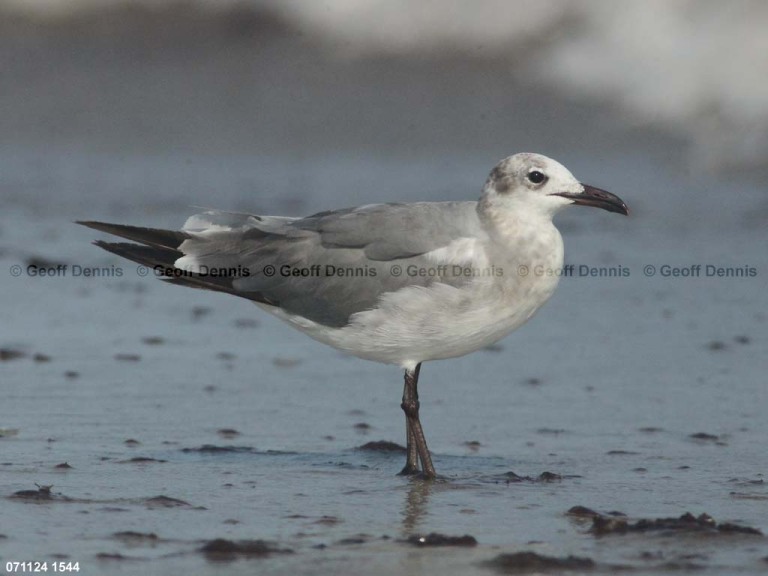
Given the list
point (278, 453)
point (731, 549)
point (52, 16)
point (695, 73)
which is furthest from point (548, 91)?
point (731, 549)

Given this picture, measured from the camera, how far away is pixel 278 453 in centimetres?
629

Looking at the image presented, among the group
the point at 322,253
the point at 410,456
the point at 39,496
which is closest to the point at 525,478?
the point at 410,456

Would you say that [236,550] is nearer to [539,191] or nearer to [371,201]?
[539,191]

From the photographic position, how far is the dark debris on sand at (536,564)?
4555 millimetres

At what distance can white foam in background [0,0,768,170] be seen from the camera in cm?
1549

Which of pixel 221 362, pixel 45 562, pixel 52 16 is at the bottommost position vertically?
pixel 45 562

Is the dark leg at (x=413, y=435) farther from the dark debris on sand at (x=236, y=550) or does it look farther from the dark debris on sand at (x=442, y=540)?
the dark debris on sand at (x=236, y=550)

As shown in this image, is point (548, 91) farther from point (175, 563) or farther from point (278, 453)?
point (175, 563)

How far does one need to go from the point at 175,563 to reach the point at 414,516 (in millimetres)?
1044

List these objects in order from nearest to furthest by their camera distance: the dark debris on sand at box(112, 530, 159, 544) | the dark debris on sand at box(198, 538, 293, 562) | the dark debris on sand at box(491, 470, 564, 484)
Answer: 1. the dark debris on sand at box(198, 538, 293, 562)
2. the dark debris on sand at box(112, 530, 159, 544)
3. the dark debris on sand at box(491, 470, 564, 484)

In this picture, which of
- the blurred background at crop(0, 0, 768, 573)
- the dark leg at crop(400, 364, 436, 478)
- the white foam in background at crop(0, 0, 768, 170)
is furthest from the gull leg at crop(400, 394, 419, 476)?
the white foam in background at crop(0, 0, 768, 170)

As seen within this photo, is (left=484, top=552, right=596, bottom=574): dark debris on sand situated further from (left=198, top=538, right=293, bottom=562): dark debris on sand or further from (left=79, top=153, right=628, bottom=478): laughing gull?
(left=79, top=153, right=628, bottom=478): laughing gull

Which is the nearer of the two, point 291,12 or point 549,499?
point 549,499

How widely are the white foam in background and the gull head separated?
8292mm
